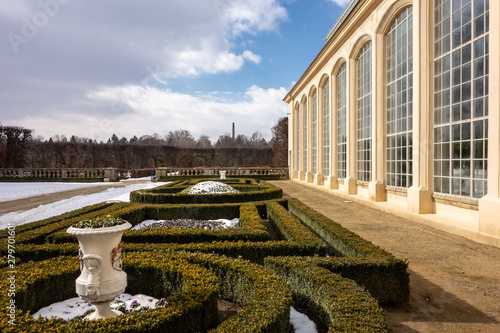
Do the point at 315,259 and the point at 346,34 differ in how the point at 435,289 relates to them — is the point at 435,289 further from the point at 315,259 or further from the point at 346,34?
the point at 346,34

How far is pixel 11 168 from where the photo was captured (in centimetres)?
2970

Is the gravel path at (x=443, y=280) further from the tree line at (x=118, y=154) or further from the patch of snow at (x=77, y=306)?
the tree line at (x=118, y=154)

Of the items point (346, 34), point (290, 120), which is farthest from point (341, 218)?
point (290, 120)

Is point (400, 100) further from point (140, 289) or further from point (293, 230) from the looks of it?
point (140, 289)

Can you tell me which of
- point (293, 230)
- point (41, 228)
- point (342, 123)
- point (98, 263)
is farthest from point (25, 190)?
point (342, 123)

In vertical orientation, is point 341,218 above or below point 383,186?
below

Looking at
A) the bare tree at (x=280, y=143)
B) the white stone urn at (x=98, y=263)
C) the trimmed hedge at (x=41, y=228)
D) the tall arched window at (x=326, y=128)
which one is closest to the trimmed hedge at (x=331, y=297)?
the white stone urn at (x=98, y=263)

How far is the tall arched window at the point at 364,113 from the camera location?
552 inches

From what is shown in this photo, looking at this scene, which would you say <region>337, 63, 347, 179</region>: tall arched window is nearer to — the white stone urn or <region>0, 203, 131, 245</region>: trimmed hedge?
<region>0, 203, 131, 245</region>: trimmed hedge

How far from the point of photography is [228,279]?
4340mm

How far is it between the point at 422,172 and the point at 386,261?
661 cm

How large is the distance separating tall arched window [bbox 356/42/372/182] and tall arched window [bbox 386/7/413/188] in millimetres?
1606

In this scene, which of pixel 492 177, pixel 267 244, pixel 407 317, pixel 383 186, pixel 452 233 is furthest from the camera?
pixel 383 186

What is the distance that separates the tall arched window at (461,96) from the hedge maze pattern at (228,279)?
462 centimetres
